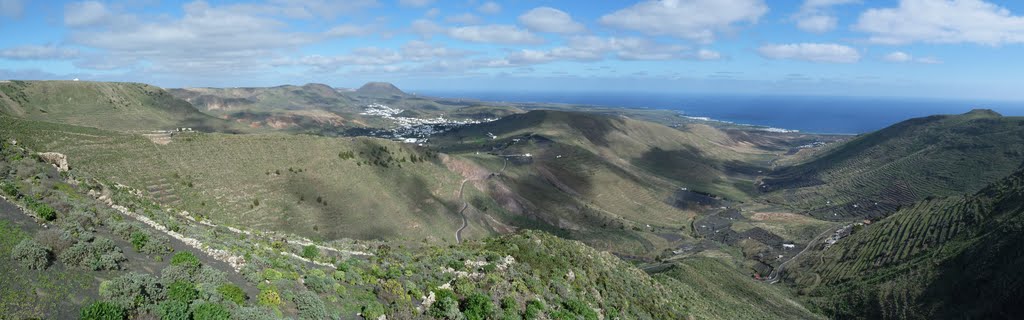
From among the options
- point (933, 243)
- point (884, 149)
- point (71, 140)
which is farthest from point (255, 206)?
point (884, 149)

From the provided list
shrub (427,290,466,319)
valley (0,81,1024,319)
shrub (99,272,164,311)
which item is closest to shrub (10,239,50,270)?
valley (0,81,1024,319)

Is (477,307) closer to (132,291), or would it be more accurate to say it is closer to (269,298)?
(269,298)

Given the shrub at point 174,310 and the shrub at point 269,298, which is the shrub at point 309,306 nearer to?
the shrub at point 269,298

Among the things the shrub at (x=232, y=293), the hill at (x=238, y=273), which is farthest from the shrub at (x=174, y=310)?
the shrub at (x=232, y=293)

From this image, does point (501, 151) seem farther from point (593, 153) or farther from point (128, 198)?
point (128, 198)

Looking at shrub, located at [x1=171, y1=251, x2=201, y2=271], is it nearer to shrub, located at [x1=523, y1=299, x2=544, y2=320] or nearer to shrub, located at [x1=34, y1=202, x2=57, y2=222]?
shrub, located at [x1=34, y1=202, x2=57, y2=222]

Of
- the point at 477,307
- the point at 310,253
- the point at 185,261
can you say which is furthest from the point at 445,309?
the point at 185,261
